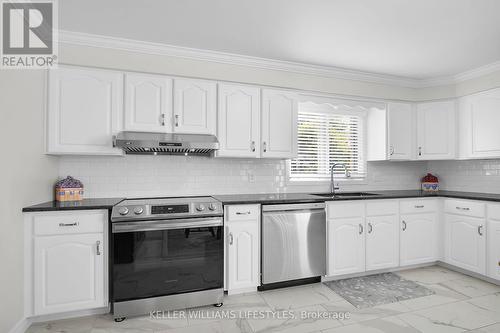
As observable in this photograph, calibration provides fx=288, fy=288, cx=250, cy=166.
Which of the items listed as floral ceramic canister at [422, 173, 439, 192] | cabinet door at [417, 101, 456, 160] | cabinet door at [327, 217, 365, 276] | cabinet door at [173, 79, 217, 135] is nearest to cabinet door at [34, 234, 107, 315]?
cabinet door at [173, 79, 217, 135]

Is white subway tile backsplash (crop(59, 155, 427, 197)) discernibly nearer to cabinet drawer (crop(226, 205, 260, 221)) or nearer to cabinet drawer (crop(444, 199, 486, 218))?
cabinet drawer (crop(226, 205, 260, 221))

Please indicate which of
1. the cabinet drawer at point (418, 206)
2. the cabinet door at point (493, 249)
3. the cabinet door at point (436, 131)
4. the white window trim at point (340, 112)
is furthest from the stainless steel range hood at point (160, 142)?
the cabinet door at point (493, 249)

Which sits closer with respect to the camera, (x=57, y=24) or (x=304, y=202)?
(x=57, y=24)

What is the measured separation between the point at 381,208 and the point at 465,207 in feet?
3.31

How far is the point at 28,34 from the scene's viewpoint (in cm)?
243

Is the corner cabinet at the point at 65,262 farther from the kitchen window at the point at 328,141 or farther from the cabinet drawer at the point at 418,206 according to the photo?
the cabinet drawer at the point at 418,206

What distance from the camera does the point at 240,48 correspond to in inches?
123

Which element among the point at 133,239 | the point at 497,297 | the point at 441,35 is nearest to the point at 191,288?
the point at 133,239

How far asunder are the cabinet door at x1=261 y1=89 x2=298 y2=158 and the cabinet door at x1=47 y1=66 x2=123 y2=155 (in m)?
1.56

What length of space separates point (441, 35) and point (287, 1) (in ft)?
5.48

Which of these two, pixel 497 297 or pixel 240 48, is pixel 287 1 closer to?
pixel 240 48

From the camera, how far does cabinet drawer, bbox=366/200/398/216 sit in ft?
11.2

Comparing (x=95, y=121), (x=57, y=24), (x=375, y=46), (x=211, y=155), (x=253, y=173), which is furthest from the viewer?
(x=253, y=173)

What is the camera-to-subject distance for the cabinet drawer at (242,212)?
2877 millimetres
